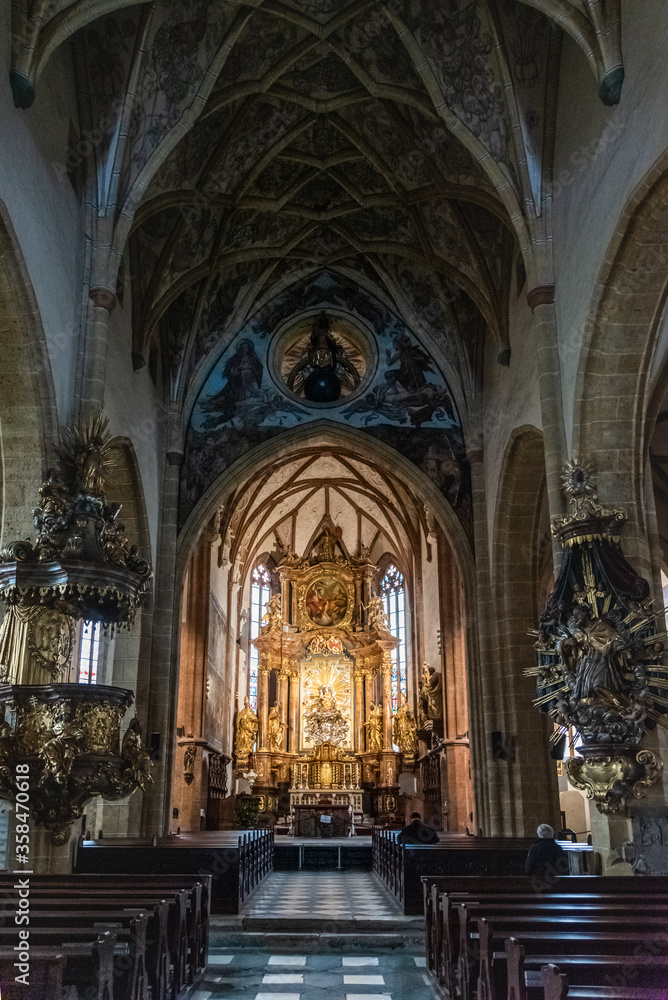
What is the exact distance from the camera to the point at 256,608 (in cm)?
3291

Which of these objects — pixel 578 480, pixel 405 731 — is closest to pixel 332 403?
pixel 578 480

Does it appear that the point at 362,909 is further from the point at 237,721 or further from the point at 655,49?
the point at 237,721

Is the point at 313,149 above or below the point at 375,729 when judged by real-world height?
above

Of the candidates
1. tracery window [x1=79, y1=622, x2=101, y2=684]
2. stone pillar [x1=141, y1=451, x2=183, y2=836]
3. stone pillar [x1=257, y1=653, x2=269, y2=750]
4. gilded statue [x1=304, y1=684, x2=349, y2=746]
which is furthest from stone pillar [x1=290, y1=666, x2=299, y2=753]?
stone pillar [x1=141, y1=451, x2=183, y2=836]

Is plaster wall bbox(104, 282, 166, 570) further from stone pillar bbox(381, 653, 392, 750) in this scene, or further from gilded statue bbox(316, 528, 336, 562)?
stone pillar bbox(381, 653, 392, 750)

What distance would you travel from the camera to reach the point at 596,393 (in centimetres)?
1157

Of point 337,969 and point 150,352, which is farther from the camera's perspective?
point 150,352

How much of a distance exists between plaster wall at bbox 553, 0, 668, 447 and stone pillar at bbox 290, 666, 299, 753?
21.7 m

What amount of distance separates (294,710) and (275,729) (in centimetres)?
132

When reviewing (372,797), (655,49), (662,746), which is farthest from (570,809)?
(655,49)

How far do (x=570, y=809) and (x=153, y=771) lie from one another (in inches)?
563

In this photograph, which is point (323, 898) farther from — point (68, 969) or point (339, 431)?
point (339, 431)

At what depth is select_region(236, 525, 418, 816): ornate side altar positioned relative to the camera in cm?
2908

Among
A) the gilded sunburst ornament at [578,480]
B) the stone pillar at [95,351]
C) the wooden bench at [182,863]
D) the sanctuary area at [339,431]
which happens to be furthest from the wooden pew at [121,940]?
the stone pillar at [95,351]
